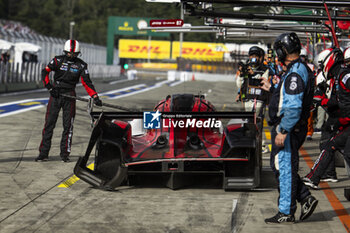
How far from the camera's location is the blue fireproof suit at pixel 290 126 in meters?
6.37

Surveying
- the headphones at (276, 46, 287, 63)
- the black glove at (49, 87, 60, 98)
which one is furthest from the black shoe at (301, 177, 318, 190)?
the black glove at (49, 87, 60, 98)

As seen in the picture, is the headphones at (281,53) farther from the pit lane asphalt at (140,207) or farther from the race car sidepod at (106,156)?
the race car sidepod at (106,156)

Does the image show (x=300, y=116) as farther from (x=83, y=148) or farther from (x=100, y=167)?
(x=83, y=148)

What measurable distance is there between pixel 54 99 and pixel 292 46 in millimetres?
5069

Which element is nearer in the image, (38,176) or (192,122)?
(192,122)

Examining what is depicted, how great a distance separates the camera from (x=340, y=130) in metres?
8.43

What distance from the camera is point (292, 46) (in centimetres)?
659

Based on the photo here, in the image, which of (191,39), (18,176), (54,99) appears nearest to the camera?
(18,176)

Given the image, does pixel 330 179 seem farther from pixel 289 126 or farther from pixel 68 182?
pixel 68 182

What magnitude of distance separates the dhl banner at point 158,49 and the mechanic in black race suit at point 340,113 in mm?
89827

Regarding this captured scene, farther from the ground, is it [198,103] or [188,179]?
[198,103]

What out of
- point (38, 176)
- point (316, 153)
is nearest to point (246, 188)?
point (38, 176)

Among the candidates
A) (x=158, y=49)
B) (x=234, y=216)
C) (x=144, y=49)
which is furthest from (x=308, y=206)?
(x=144, y=49)

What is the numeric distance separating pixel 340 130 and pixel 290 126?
2304 millimetres
